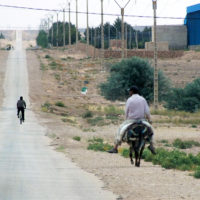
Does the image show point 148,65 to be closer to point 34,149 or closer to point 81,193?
point 34,149

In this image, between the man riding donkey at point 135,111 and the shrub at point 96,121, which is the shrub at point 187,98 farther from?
the man riding donkey at point 135,111

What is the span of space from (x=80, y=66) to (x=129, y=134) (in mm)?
99602

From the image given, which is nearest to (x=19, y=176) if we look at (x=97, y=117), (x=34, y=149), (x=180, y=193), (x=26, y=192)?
(x=26, y=192)

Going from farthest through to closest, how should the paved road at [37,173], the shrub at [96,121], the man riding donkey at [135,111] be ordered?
the shrub at [96,121], the man riding donkey at [135,111], the paved road at [37,173]

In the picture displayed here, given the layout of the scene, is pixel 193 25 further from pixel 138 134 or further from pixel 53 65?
pixel 138 134

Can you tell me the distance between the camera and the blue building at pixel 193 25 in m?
114

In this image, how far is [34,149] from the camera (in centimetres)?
2953

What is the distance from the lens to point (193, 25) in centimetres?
11606

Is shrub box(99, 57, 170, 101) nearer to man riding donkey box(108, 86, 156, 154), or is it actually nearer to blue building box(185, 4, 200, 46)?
blue building box(185, 4, 200, 46)

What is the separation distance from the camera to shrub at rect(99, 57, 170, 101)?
6731 cm

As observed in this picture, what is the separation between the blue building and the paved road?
7585cm

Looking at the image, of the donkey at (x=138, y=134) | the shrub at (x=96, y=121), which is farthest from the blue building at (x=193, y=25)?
the donkey at (x=138, y=134)

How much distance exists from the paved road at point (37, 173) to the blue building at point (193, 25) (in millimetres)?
75847

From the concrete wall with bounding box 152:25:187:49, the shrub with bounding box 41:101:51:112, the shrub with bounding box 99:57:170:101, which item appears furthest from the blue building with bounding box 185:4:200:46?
the shrub with bounding box 41:101:51:112
